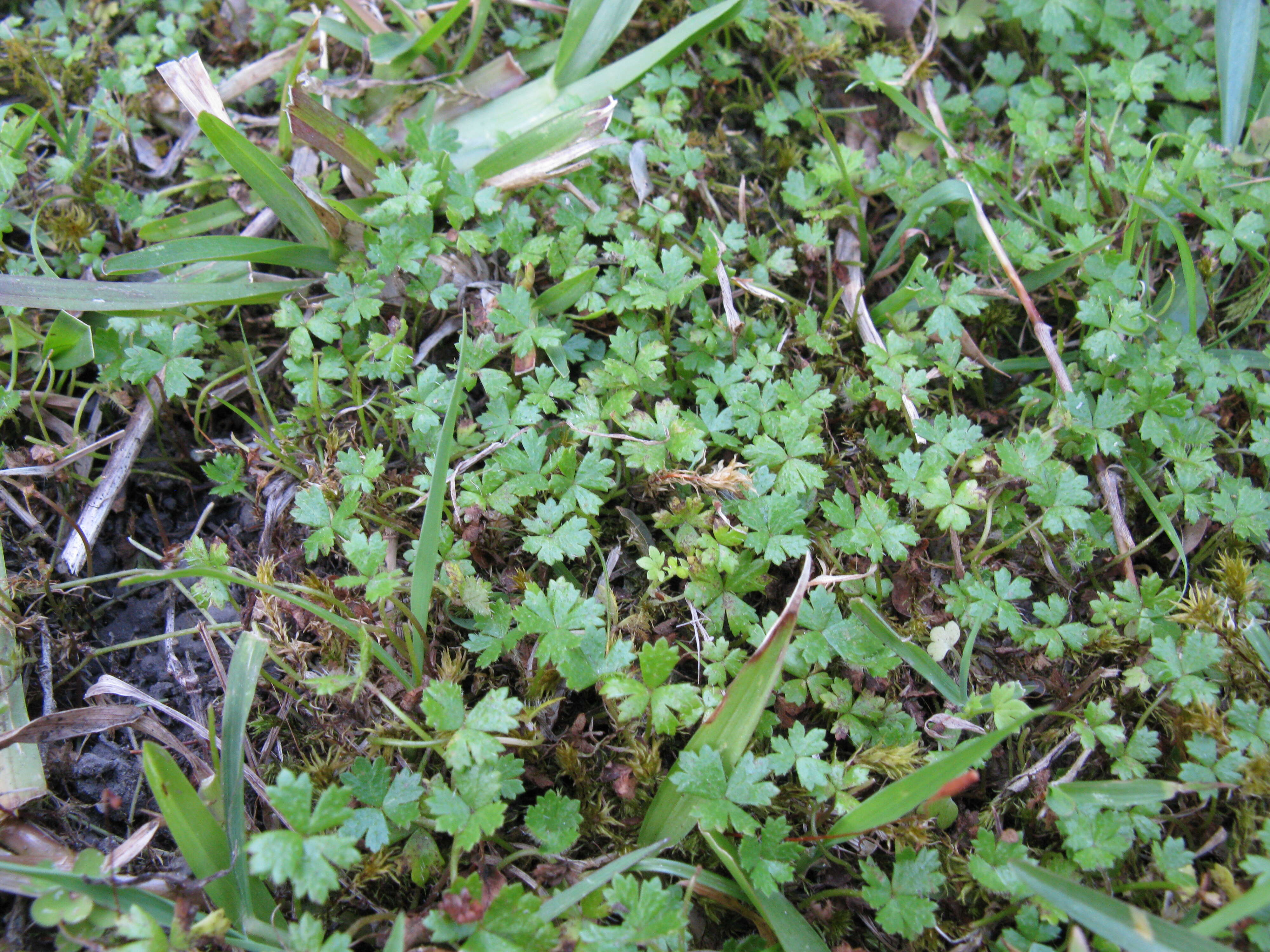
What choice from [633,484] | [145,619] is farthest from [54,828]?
[633,484]

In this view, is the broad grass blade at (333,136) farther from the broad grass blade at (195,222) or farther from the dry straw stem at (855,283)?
the dry straw stem at (855,283)

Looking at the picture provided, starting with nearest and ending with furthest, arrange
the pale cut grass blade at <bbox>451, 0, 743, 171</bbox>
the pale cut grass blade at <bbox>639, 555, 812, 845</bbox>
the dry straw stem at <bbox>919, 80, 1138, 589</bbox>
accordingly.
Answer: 1. the pale cut grass blade at <bbox>639, 555, 812, 845</bbox>
2. the dry straw stem at <bbox>919, 80, 1138, 589</bbox>
3. the pale cut grass blade at <bbox>451, 0, 743, 171</bbox>

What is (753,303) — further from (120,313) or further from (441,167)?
(120,313)

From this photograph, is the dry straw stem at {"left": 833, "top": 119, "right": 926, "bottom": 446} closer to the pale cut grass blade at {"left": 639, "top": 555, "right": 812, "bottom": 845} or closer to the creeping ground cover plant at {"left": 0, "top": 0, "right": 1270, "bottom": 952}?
the creeping ground cover plant at {"left": 0, "top": 0, "right": 1270, "bottom": 952}

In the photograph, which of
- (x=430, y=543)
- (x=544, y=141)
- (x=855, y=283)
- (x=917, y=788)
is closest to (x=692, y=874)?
(x=917, y=788)

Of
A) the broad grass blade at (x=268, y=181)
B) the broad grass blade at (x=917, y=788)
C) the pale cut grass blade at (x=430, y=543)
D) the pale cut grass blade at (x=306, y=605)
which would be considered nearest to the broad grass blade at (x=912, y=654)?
the broad grass blade at (x=917, y=788)

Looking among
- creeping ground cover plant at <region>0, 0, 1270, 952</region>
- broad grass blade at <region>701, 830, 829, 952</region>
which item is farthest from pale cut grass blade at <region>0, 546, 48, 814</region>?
broad grass blade at <region>701, 830, 829, 952</region>
